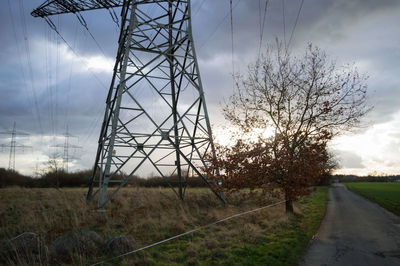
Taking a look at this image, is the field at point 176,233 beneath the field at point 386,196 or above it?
above

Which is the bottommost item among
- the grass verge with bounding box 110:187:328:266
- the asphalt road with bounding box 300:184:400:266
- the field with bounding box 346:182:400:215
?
the field with bounding box 346:182:400:215

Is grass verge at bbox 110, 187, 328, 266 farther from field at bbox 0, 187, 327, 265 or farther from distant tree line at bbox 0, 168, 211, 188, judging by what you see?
distant tree line at bbox 0, 168, 211, 188

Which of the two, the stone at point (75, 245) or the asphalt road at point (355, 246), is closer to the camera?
the stone at point (75, 245)

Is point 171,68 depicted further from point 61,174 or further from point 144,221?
point 61,174

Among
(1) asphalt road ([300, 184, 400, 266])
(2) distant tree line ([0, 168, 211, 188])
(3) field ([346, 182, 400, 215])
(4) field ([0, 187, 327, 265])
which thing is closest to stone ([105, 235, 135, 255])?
(4) field ([0, 187, 327, 265])

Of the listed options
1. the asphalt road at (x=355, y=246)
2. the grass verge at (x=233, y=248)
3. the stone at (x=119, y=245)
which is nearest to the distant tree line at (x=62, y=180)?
the asphalt road at (x=355, y=246)

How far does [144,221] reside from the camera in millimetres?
9664

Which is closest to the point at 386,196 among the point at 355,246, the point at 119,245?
the point at 355,246

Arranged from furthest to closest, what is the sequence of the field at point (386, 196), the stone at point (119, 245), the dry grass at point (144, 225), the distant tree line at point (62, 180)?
the distant tree line at point (62, 180), the field at point (386, 196), the dry grass at point (144, 225), the stone at point (119, 245)

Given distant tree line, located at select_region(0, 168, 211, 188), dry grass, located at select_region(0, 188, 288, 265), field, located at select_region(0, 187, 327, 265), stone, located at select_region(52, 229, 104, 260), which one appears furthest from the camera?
distant tree line, located at select_region(0, 168, 211, 188)

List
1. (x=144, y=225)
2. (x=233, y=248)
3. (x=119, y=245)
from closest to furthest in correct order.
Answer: (x=119, y=245) → (x=233, y=248) → (x=144, y=225)

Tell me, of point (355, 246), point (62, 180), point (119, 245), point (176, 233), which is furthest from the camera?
point (62, 180)

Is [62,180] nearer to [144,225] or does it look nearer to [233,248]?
[144,225]

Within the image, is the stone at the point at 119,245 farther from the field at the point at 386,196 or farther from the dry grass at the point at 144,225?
the field at the point at 386,196
